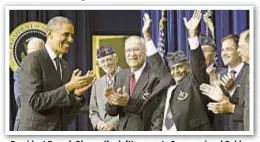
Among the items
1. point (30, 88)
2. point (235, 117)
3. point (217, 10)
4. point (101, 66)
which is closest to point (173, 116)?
point (235, 117)

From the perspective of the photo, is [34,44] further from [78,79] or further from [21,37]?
[78,79]

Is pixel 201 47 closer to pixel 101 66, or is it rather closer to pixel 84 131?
pixel 101 66

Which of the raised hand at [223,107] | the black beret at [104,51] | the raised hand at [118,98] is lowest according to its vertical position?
the raised hand at [223,107]

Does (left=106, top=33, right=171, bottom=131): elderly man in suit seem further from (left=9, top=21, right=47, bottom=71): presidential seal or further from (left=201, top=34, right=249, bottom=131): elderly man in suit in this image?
(left=9, top=21, right=47, bottom=71): presidential seal

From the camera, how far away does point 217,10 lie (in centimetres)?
181

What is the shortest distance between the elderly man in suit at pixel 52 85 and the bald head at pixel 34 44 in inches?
0.7

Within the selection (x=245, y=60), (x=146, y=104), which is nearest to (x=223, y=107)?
(x=245, y=60)

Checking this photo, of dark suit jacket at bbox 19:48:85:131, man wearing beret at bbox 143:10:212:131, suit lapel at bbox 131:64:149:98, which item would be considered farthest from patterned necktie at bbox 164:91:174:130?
dark suit jacket at bbox 19:48:85:131

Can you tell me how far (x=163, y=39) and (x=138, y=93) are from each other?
0.25 meters

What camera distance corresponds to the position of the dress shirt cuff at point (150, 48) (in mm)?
1809

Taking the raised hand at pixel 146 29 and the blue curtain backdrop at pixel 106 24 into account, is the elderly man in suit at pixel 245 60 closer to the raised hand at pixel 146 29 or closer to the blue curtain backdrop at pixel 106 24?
the blue curtain backdrop at pixel 106 24

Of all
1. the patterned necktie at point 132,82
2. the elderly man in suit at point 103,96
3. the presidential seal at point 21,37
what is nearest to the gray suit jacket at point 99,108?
the elderly man in suit at point 103,96

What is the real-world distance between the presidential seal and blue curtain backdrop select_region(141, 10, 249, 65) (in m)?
0.45

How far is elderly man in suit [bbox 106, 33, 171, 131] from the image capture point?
181 cm
